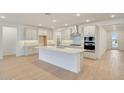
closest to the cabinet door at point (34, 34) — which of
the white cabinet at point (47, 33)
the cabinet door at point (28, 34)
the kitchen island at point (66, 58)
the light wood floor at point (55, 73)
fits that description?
the cabinet door at point (28, 34)

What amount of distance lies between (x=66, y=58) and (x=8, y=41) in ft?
18.3

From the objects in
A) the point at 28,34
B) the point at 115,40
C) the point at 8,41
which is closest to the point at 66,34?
the point at 28,34

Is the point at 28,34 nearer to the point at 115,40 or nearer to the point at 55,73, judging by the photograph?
the point at 55,73

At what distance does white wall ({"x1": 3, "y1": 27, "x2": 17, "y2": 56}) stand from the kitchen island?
11.6 feet

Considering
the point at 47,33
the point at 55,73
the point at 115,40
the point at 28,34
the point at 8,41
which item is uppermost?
the point at 47,33

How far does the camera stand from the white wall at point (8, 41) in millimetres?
7289

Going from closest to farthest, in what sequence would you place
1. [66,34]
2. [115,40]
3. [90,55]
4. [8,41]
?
[90,55] → [8,41] → [66,34] → [115,40]

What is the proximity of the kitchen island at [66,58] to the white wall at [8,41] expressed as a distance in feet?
11.6

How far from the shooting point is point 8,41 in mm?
7539

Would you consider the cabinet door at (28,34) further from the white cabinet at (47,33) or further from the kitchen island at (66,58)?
the kitchen island at (66,58)

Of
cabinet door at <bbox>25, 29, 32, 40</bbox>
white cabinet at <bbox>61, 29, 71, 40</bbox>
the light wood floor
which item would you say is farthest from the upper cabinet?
cabinet door at <bbox>25, 29, 32, 40</bbox>
